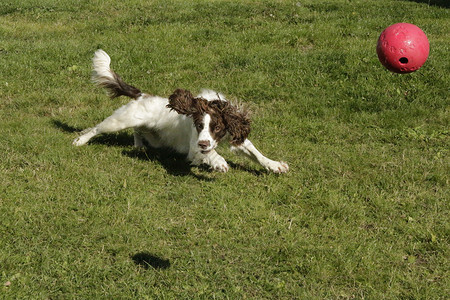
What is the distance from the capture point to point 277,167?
19.9 ft

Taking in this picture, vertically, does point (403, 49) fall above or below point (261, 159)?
above

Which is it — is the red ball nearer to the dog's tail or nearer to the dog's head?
the dog's head

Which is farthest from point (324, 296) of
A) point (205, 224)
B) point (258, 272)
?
point (205, 224)

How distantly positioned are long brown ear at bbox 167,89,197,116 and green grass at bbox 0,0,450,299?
2.25ft

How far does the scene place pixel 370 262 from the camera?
4.46 metres

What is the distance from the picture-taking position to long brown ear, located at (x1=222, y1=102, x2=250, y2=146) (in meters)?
5.93

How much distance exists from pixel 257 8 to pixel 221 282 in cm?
973

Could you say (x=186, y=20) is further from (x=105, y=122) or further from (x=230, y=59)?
(x=105, y=122)

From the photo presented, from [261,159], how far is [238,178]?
351mm

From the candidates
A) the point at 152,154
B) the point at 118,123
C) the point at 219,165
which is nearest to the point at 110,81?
the point at 118,123

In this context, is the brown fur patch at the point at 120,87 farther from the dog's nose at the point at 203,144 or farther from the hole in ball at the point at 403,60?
the hole in ball at the point at 403,60

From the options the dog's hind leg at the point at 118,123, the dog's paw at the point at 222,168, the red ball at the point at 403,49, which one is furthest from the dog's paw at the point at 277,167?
the dog's hind leg at the point at 118,123

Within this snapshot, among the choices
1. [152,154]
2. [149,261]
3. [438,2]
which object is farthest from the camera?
[438,2]

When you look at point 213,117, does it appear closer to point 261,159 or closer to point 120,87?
point 261,159
